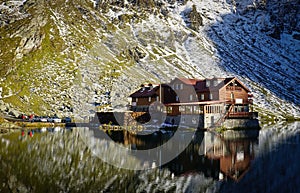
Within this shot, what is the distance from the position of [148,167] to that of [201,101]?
54159mm

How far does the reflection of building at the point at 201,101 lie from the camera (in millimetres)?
82125

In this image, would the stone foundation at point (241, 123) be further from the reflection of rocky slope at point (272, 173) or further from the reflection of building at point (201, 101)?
the reflection of rocky slope at point (272, 173)

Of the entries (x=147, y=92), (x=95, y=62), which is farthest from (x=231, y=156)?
(x=95, y=62)

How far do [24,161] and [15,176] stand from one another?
23.0 ft

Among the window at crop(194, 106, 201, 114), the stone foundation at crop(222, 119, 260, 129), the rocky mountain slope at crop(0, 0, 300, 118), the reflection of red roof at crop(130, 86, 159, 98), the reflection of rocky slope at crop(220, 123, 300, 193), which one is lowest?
the reflection of rocky slope at crop(220, 123, 300, 193)

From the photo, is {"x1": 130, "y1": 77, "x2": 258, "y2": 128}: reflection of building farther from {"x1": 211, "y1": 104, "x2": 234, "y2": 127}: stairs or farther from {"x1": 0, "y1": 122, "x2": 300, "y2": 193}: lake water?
{"x1": 0, "y1": 122, "x2": 300, "y2": 193}: lake water

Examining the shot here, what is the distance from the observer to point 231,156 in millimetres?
43469

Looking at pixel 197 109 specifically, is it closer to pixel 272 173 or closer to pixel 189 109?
pixel 189 109

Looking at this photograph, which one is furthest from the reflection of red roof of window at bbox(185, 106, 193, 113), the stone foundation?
the stone foundation

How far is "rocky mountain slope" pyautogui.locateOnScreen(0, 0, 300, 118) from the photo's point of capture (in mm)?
109000

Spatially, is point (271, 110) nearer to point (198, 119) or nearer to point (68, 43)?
point (198, 119)

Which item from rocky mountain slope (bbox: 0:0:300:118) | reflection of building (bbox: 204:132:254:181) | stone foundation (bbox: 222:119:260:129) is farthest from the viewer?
rocky mountain slope (bbox: 0:0:300:118)

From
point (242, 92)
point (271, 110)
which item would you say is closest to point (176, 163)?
point (242, 92)

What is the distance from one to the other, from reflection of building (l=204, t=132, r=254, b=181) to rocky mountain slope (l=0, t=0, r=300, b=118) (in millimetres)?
57428
